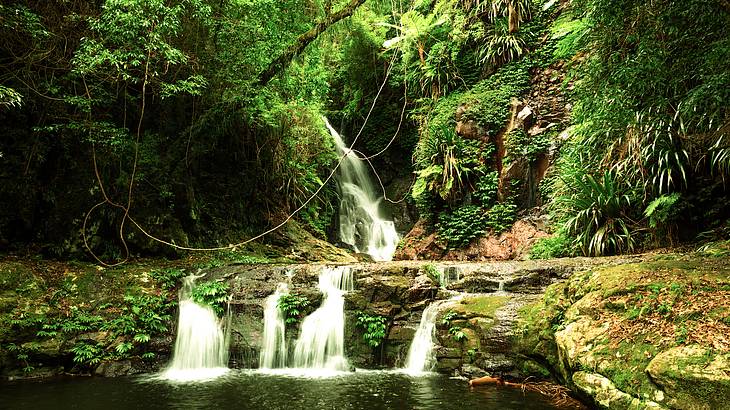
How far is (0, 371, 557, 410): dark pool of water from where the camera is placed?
4.84 metres

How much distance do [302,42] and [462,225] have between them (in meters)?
6.29

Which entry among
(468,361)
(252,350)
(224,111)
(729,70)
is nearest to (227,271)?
(252,350)

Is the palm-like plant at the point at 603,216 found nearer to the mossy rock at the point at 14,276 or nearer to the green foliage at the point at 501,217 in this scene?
the green foliage at the point at 501,217

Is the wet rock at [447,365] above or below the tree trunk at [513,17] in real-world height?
below

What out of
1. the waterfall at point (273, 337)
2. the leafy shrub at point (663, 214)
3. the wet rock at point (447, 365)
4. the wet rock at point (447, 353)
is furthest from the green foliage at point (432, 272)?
the leafy shrub at point (663, 214)

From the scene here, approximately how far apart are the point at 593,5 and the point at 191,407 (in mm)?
6857

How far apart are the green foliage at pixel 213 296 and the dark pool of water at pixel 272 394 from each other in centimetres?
178

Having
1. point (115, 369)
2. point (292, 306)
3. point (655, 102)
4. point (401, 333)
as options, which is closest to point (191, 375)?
→ point (115, 369)

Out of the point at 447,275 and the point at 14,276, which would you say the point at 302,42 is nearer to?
the point at 447,275

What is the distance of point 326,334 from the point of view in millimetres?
7383

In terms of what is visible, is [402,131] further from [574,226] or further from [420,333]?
[420,333]

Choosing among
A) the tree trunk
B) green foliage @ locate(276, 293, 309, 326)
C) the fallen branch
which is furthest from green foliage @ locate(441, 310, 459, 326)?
the tree trunk

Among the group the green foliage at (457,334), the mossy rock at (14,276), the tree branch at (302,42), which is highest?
the tree branch at (302,42)

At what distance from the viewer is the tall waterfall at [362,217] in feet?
50.3
